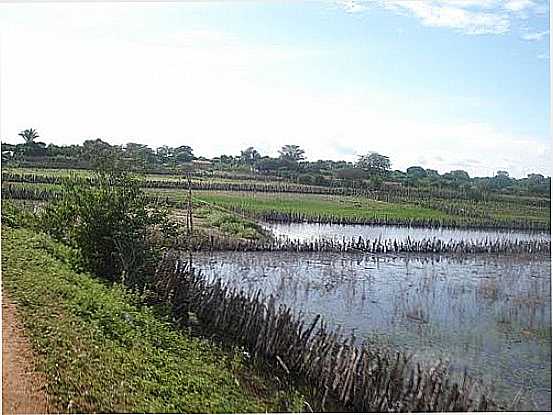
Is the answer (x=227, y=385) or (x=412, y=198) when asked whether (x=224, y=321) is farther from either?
(x=412, y=198)

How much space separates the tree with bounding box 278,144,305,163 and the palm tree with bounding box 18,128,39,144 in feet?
5.15

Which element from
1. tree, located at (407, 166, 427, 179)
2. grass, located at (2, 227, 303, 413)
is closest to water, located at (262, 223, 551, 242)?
tree, located at (407, 166, 427, 179)

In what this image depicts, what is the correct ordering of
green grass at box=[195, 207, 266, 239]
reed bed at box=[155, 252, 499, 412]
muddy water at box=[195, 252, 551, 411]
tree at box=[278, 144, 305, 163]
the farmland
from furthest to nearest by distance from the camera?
green grass at box=[195, 207, 266, 239]
tree at box=[278, 144, 305, 163]
the farmland
muddy water at box=[195, 252, 551, 411]
reed bed at box=[155, 252, 499, 412]

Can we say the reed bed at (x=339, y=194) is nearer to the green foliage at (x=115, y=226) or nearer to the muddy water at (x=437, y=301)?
the green foliage at (x=115, y=226)

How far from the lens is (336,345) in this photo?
14.1 feet

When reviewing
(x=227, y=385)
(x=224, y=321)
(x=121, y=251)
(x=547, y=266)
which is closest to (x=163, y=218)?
(x=121, y=251)

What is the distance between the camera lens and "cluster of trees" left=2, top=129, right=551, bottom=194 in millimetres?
4867

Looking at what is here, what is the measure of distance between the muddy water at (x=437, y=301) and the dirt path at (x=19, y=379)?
1.69 metres

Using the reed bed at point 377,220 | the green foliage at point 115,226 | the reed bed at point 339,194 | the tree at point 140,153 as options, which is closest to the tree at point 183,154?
the tree at point 140,153

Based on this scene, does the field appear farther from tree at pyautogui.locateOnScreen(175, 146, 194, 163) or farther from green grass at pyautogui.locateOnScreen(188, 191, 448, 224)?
tree at pyautogui.locateOnScreen(175, 146, 194, 163)

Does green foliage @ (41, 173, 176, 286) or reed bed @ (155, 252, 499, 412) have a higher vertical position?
green foliage @ (41, 173, 176, 286)

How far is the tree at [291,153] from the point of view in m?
4.80

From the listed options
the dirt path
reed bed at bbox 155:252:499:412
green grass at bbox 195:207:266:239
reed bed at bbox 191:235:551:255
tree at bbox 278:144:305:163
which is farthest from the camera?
green grass at bbox 195:207:266:239

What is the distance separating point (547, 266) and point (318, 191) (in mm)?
1660
